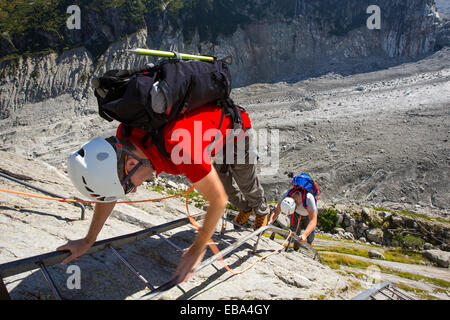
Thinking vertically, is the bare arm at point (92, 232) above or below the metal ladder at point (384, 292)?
above

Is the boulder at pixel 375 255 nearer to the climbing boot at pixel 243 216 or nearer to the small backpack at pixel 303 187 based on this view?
the small backpack at pixel 303 187

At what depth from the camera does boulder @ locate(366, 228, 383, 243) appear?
10.6m

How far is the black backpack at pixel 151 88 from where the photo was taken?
7.71ft

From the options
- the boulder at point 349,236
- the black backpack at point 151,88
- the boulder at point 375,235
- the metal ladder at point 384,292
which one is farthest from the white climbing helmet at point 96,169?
the boulder at point 375,235

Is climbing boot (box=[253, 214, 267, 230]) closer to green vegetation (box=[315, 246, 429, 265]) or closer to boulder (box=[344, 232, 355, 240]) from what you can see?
green vegetation (box=[315, 246, 429, 265])

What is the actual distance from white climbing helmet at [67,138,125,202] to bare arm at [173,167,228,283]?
0.79 metres

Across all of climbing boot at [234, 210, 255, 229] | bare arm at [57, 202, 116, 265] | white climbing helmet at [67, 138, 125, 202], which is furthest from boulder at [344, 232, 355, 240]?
white climbing helmet at [67, 138, 125, 202]

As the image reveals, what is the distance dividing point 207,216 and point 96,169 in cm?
109

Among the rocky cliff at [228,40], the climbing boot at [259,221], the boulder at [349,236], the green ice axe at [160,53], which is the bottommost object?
the boulder at [349,236]

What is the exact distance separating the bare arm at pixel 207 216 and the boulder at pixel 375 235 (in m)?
10.2

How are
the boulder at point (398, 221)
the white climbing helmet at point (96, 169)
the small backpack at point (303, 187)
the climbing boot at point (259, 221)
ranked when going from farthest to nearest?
the boulder at point (398, 221) < the small backpack at point (303, 187) < the climbing boot at point (259, 221) < the white climbing helmet at point (96, 169)

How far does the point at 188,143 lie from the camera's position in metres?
2.43

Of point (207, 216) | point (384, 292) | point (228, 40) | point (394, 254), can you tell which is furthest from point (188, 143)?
point (228, 40)
